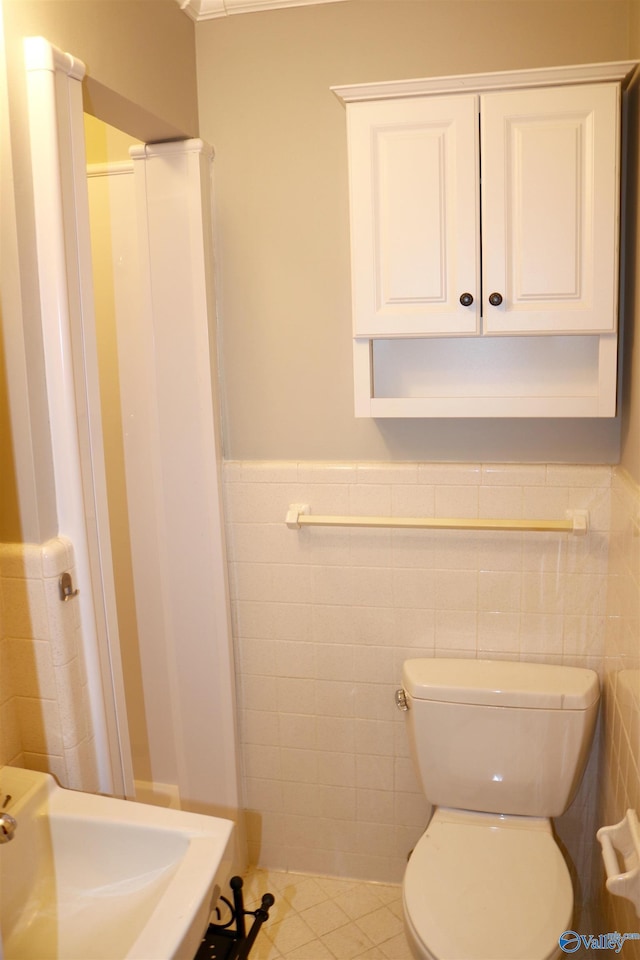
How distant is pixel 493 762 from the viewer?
194 cm

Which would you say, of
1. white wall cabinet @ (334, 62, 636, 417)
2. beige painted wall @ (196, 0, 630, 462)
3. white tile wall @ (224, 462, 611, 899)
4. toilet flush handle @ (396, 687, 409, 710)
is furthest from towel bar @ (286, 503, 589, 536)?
toilet flush handle @ (396, 687, 409, 710)

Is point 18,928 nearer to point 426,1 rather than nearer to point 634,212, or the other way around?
point 634,212

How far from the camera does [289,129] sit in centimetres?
203

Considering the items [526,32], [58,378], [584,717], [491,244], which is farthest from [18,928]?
[526,32]

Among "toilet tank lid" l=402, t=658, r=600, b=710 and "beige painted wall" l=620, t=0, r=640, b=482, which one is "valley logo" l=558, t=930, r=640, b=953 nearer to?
"toilet tank lid" l=402, t=658, r=600, b=710

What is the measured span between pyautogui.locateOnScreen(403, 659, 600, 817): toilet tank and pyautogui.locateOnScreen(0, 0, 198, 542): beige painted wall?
41.2 inches

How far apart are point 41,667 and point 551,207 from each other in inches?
56.0

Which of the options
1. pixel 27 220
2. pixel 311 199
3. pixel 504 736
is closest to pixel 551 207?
pixel 311 199

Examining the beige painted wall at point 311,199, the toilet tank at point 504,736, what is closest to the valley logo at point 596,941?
the toilet tank at point 504,736

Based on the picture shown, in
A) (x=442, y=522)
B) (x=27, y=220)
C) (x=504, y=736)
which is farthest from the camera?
(x=442, y=522)

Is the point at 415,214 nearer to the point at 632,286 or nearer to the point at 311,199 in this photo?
the point at 311,199

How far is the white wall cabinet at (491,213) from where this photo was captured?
170 centimetres

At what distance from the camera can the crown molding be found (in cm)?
196

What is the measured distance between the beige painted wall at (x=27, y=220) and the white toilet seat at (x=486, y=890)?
1.11 m
